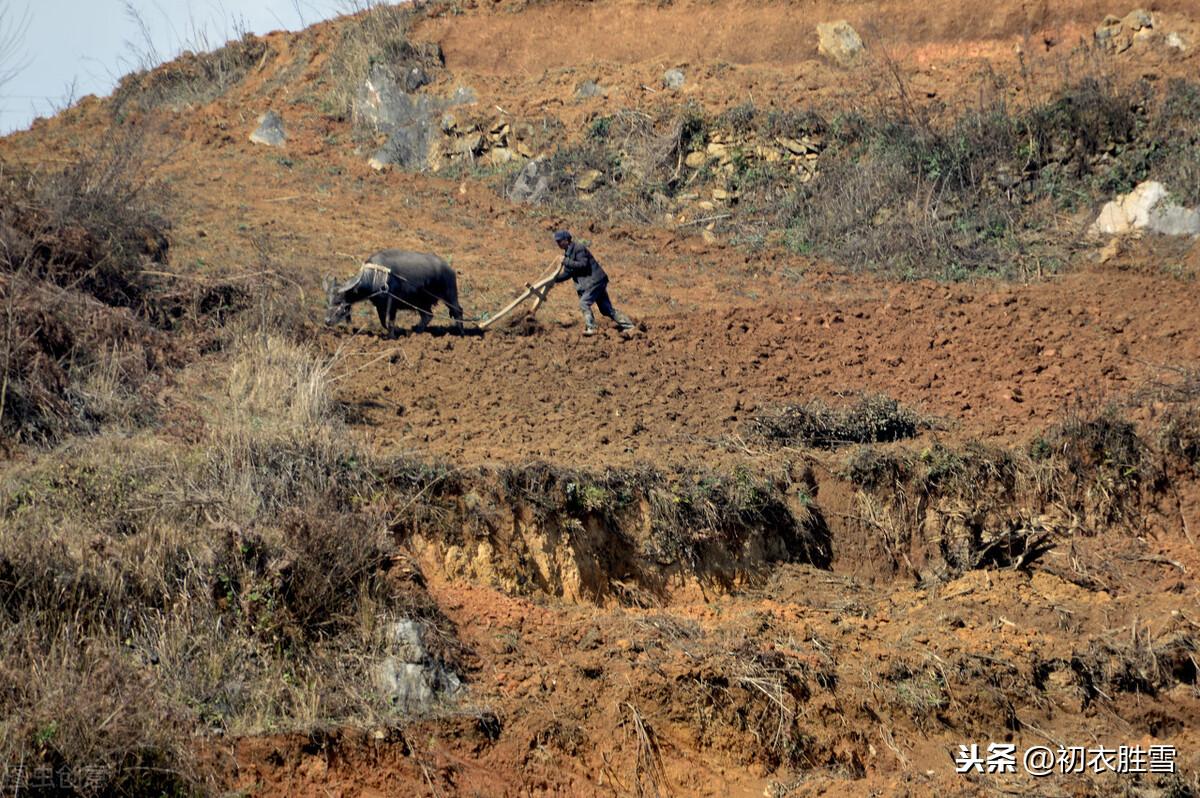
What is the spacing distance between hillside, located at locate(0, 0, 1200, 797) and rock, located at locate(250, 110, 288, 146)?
3974 mm

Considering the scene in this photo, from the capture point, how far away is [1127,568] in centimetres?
1038

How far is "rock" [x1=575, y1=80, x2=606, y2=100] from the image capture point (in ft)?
78.1

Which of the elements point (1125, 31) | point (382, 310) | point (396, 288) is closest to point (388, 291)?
point (396, 288)

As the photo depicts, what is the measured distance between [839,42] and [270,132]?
11071mm

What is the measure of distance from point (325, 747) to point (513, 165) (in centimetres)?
1693

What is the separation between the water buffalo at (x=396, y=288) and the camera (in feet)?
45.3

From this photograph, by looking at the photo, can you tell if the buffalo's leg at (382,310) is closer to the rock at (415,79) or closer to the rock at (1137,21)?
the rock at (415,79)

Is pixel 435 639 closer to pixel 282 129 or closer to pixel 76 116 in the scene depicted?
Answer: pixel 282 129

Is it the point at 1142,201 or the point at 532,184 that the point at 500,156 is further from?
the point at 1142,201

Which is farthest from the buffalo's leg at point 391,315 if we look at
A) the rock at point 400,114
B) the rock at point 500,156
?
the rock at point 400,114

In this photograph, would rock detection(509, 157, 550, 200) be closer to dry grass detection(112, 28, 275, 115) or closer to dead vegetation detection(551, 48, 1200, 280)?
dead vegetation detection(551, 48, 1200, 280)

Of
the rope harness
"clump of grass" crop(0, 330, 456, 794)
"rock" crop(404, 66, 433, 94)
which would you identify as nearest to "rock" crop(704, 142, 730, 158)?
"rock" crop(404, 66, 433, 94)

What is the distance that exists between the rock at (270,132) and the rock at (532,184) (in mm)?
5246

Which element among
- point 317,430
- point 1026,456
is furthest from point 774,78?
point 317,430
